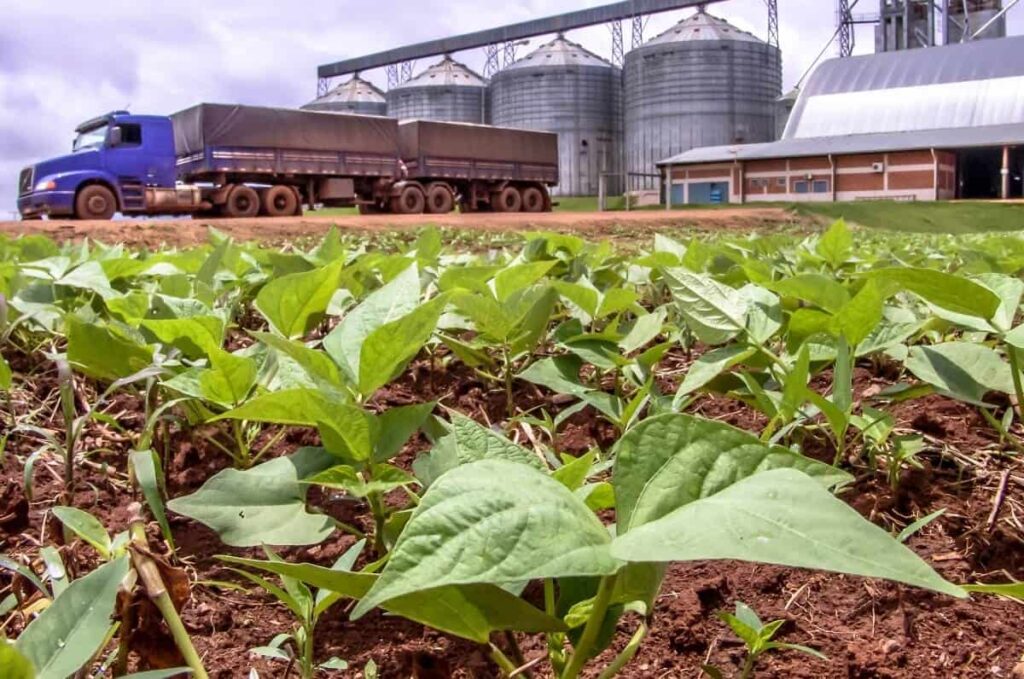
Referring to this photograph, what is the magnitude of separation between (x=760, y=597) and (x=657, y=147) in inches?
1398

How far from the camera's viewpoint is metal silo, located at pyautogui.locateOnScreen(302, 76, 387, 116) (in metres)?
42.6

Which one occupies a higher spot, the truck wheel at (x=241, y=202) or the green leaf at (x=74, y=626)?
the truck wheel at (x=241, y=202)

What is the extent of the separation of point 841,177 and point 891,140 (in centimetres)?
206

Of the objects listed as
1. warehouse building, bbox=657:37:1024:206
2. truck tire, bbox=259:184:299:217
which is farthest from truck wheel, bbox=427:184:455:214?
warehouse building, bbox=657:37:1024:206

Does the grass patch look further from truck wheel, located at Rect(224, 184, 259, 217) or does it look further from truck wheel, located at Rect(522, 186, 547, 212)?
truck wheel, located at Rect(224, 184, 259, 217)

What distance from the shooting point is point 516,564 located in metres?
0.38

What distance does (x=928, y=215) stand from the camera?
20359mm

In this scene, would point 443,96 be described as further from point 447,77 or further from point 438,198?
point 438,198

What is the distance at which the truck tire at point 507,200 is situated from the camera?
22.6 meters

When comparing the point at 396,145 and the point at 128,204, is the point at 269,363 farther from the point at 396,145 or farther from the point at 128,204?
the point at 396,145

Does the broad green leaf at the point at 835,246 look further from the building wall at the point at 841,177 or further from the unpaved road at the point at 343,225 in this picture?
the building wall at the point at 841,177

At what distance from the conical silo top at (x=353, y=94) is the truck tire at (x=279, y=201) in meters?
26.0

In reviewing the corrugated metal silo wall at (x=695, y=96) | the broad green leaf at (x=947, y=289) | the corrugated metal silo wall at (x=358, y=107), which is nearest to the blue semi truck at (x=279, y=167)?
the corrugated metal silo wall at (x=695, y=96)

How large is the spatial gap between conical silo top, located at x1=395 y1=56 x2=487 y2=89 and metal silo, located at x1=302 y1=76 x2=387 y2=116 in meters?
2.18
